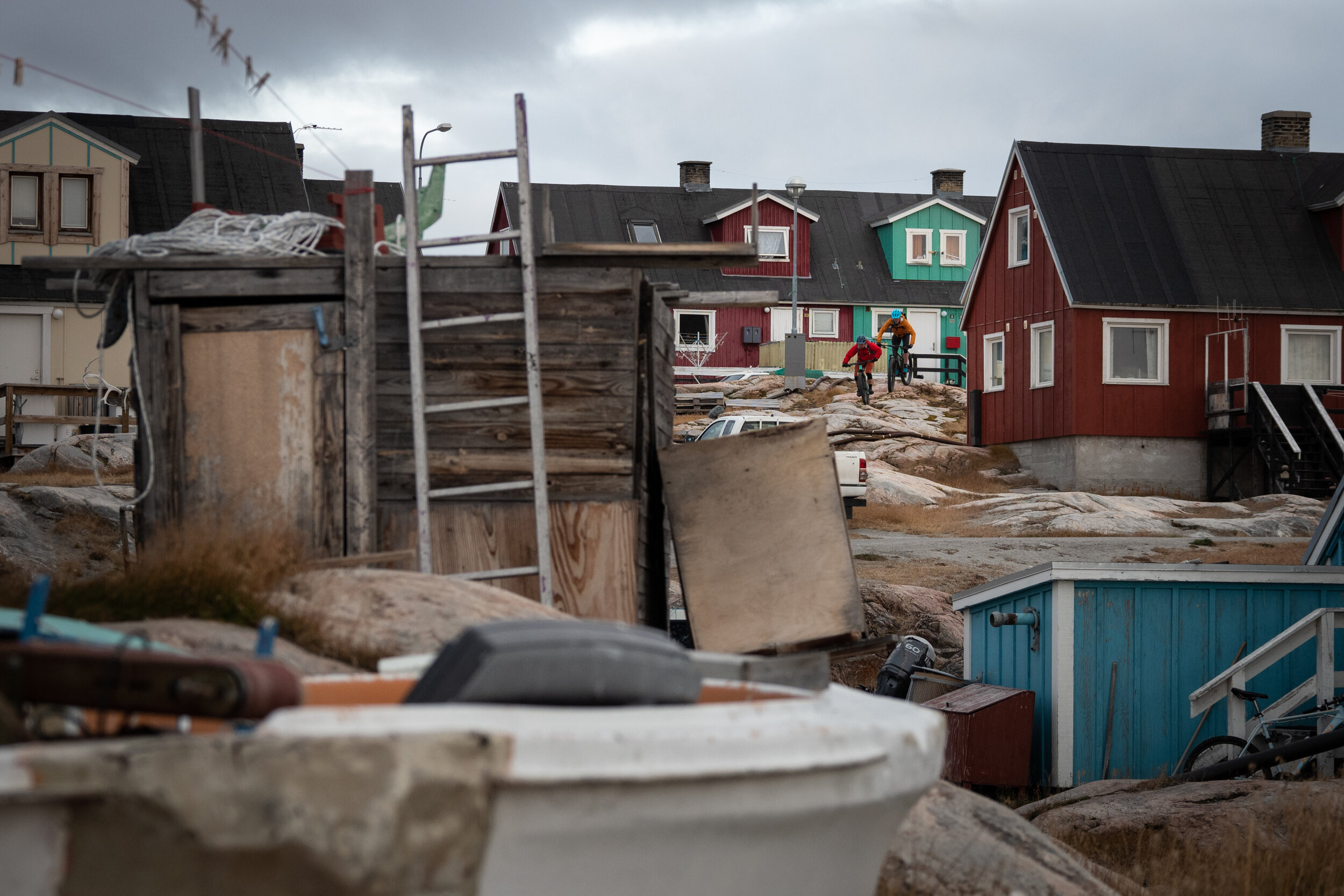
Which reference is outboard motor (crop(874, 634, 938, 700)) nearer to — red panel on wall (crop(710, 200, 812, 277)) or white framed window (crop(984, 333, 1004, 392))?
white framed window (crop(984, 333, 1004, 392))

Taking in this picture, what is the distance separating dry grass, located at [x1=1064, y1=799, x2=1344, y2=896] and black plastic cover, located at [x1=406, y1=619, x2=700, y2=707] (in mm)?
4180

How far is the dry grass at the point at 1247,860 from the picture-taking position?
5.74 meters

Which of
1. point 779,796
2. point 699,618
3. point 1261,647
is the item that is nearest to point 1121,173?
point 1261,647

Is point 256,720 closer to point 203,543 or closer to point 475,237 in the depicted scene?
point 203,543

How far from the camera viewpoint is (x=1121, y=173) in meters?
29.1

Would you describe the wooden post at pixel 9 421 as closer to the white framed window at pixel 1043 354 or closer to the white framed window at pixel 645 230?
the white framed window at pixel 1043 354

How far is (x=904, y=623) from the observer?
1488 cm

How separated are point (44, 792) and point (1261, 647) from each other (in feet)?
33.7

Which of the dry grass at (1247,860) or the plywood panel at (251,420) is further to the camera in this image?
the plywood panel at (251,420)

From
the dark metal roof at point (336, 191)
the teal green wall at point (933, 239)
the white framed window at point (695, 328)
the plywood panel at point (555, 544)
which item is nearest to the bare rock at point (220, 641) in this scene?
the plywood panel at point (555, 544)

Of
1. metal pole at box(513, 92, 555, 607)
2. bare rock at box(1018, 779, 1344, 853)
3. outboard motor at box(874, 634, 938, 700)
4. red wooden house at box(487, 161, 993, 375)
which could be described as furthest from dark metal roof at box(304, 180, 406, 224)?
bare rock at box(1018, 779, 1344, 853)

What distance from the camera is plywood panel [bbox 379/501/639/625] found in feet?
25.8

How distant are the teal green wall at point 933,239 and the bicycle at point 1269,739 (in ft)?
113

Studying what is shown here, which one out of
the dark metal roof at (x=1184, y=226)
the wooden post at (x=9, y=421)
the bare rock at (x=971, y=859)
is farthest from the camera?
the dark metal roof at (x=1184, y=226)
